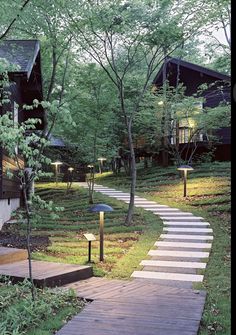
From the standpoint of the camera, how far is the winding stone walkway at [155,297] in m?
3.45

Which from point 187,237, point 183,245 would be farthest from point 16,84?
point 183,245

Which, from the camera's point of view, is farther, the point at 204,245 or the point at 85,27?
the point at 85,27

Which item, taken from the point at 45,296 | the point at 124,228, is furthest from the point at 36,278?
the point at 124,228

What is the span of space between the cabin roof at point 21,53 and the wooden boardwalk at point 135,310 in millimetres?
5805

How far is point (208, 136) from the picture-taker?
18.4 m

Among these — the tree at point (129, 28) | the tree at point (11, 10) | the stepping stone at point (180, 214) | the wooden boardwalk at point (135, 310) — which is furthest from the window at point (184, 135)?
the wooden boardwalk at point (135, 310)

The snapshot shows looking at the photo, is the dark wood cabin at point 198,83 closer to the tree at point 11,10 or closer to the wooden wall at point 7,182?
the wooden wall at point 7,182

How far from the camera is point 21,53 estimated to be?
1022cm

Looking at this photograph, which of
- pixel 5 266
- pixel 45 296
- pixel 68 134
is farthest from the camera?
pixel 68 134

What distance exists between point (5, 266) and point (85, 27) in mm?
6547

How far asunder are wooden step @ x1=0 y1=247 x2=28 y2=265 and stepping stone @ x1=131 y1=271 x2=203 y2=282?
1853mm

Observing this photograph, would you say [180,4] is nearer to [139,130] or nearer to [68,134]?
[68,134]

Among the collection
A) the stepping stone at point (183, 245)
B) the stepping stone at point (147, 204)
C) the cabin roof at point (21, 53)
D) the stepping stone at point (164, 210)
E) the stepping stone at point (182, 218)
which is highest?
the cabin roof at point (21, 53)

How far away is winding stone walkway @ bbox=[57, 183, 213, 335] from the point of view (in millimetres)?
3453
